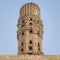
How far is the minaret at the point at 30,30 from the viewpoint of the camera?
137 ft

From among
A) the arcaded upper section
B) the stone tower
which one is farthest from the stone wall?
the arcaded upper section

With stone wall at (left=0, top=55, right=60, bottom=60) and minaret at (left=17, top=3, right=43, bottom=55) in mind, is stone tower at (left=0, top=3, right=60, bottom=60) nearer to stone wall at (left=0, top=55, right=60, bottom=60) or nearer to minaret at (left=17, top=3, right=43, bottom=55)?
minaret at (left=17, top=3, right=43, bottom=55)

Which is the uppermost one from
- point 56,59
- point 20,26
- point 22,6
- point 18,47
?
point 22,6

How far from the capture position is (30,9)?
45.0 meters

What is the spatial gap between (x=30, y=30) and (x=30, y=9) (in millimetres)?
3700

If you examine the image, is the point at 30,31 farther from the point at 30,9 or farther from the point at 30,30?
the point at 30,9

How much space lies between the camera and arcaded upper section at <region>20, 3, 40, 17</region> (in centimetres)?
4481

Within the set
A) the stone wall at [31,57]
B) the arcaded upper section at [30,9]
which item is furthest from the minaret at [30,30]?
the stone wall at [31,57]

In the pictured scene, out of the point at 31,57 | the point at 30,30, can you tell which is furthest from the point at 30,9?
the point at 31,57

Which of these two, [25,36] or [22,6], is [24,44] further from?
[22,6]

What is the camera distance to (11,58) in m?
35.9

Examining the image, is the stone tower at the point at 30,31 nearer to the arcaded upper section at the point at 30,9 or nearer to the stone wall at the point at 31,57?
the arcaded upper section at the point at 30,9

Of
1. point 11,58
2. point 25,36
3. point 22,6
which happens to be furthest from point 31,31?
point 11,58

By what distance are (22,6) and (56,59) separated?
1322cm
